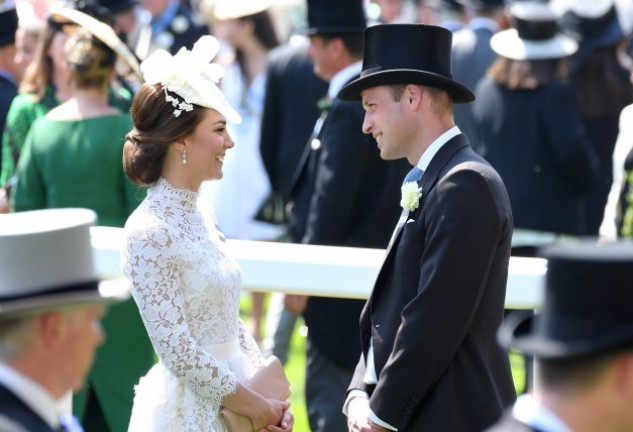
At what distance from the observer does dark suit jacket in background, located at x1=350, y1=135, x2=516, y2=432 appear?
4.11m

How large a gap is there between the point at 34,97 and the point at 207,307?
112 inches

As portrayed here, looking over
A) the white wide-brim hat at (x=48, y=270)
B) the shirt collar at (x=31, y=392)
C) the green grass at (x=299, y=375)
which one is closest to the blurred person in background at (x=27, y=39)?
the green grass at (x=299, y=375)

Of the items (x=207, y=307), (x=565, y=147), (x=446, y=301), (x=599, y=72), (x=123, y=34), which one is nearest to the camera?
(x=446, y=301)

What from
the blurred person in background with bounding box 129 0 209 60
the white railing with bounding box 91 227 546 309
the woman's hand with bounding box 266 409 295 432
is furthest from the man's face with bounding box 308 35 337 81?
the blurred person in background with bounding box 129 0 209 60

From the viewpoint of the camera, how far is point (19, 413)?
2742mm

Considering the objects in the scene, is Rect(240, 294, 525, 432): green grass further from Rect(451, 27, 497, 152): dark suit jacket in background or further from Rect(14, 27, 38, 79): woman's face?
Rect(14, 27, 38, 79): woman's face

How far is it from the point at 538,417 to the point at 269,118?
6006 millimetres

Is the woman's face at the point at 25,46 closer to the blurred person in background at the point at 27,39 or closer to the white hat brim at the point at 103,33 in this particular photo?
the blurred person in background at the point at 27,39

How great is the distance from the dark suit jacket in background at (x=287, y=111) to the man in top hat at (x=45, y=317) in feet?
16.5

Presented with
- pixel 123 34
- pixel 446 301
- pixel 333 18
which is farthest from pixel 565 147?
pixel 446 301

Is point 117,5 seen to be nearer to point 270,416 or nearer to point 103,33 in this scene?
point 103,33

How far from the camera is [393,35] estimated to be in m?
4.59

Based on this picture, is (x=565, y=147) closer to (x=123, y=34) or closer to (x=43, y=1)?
(x=123, y=34)

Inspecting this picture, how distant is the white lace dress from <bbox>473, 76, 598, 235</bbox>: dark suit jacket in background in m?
3.25
